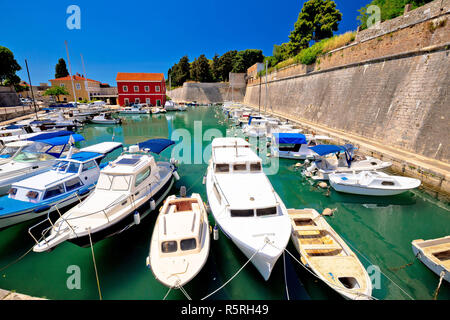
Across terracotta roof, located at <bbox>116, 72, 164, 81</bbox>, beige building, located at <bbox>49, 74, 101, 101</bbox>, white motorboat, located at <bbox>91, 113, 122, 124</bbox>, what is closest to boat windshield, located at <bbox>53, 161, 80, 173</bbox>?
white motorboat, located at <bbox>91, 113, 122, 124</bbox>

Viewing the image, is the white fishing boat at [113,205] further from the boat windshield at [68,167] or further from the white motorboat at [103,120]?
the white motorboat at [103,120]

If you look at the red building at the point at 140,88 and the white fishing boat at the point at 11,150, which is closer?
the white fishing boat at the point at 11,150

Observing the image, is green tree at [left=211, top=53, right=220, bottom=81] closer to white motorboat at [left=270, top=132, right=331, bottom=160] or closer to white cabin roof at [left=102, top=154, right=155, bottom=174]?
white motorboat at [left=270, top=132, right=331, bottom=160]

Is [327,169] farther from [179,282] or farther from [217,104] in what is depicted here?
[217,104]

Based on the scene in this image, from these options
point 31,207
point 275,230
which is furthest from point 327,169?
point 31,207

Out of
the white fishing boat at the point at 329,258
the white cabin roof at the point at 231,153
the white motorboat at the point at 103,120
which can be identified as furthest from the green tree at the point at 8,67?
the white fishing boat at the point at 329,258

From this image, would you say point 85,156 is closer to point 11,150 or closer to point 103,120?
point 11,150

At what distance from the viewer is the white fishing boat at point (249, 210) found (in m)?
5.32

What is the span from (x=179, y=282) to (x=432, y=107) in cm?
1633

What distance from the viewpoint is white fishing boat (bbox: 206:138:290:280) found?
5320mm

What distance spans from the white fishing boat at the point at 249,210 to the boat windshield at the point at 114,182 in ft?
10.2

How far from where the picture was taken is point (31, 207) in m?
7.20

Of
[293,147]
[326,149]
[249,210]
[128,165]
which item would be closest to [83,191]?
[128,165]

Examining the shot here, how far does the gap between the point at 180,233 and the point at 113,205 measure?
9.07ft
